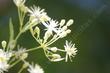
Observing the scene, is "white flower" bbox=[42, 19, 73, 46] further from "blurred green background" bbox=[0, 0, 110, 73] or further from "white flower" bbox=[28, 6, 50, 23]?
"blurred green background" bbox=[0, 0, 110, 73]

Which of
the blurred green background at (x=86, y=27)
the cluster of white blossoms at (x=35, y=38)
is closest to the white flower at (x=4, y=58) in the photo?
the cluster of white blossoms at (x=35, y=38)

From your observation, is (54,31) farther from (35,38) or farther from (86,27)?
(86,27)

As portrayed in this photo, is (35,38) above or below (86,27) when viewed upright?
below

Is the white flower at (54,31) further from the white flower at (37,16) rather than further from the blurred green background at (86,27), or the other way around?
the blurred green background at (86,27)

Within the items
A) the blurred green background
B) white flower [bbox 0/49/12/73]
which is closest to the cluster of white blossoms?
white flower [bbox 0/49/12/73]

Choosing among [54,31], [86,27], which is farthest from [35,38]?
A: [86,27]

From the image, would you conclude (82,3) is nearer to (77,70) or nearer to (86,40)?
(86,40)

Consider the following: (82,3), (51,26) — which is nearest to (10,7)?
(82,3)

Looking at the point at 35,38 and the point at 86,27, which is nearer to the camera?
the point at 35,38

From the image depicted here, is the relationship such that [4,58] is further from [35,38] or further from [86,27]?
[86,27]

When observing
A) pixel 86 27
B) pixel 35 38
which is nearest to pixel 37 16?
pixel 35 38

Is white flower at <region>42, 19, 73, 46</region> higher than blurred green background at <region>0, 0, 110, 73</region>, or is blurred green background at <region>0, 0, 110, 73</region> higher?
blurred green background at <region>0, 0, 110, 73</region>
